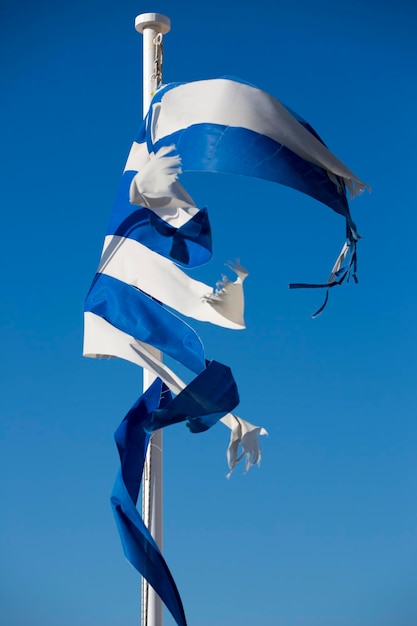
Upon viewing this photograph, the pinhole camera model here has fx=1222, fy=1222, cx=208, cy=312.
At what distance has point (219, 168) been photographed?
8.23 metres

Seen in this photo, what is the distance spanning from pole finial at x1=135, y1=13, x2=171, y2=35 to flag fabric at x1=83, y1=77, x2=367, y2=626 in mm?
862

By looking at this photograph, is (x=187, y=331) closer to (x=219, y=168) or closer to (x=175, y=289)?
(x=175, y=289)

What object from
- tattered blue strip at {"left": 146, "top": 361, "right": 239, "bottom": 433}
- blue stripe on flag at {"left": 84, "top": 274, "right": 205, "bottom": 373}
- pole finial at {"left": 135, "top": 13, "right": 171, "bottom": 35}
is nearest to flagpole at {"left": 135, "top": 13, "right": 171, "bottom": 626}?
blue stripe on flag at {"left": 84, "top": 274, "right": 205, "bottom": 373}

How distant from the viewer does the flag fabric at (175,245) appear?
7957 millimetres

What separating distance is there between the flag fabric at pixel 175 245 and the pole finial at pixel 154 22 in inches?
34.0

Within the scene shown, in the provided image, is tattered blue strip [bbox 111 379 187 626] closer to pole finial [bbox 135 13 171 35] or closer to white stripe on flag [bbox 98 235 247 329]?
white stripe on flag [bbox 98 235 247 329]

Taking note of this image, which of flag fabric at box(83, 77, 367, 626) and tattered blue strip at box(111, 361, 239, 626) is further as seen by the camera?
flag fabric at box(83, 77, 367, 626)

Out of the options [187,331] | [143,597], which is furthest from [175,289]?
[143,597]

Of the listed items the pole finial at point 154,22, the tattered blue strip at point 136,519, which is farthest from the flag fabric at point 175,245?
the pole finial at point 154,22

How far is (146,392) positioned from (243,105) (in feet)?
6.86

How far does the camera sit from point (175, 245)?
26.6 feet

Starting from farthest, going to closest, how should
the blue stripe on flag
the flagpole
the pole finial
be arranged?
the pole finial → the flagpole → the blue stripe on flag

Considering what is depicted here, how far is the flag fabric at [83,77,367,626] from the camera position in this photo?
7.96 m

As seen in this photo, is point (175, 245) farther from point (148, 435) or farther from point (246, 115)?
point (148, 435)
